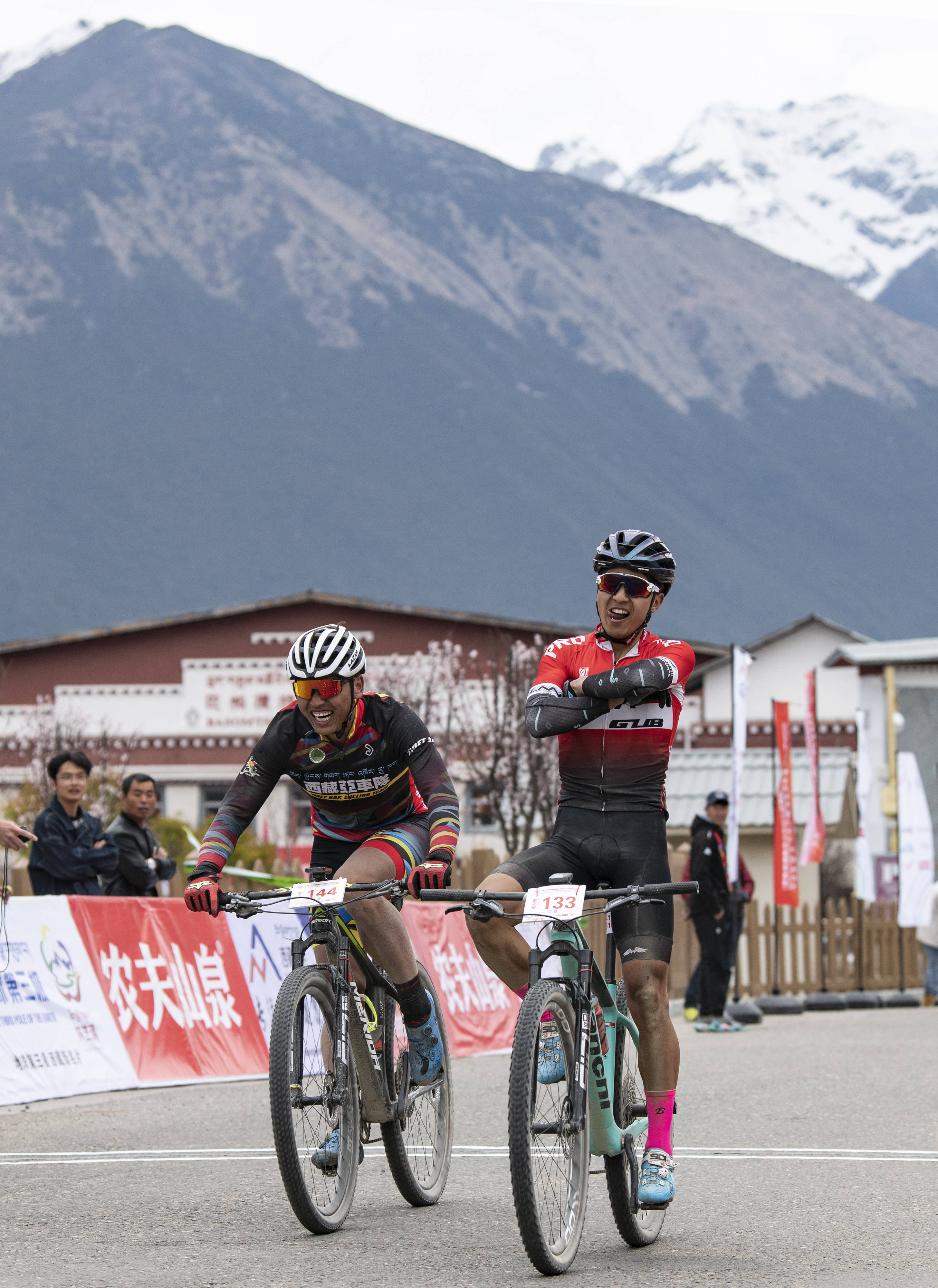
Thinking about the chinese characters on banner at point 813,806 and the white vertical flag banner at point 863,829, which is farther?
the white vertical flag banner at point 863,829

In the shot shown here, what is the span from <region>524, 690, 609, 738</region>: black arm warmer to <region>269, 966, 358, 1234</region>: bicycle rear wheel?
1158 mm

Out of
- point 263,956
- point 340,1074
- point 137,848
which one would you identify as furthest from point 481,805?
point 340,1074

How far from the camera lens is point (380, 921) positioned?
7188 millimetres

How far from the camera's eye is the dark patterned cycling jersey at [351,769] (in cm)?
718

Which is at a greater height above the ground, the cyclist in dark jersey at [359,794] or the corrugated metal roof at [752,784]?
the corrugated metal roof at [752,784]

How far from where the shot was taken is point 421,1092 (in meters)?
7.43

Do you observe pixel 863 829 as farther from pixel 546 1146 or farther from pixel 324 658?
pixel 546 1146

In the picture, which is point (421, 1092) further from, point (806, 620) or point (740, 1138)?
point (806, 620)

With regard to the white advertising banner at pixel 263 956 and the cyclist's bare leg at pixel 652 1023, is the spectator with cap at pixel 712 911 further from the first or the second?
the cyclist's bare leg at pixel 652 1023

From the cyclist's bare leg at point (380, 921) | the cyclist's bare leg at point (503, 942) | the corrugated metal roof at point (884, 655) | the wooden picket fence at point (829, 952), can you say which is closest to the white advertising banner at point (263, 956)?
the cyclist's bare leg at point (380, 921)

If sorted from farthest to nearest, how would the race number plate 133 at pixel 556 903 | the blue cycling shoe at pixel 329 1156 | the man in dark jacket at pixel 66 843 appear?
the man in dark jacket at pixel 66 843
the blue cycling shoe at pixel 329 1156
the race number plate 133 at pixel 556 903

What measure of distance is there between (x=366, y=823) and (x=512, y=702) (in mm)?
34436

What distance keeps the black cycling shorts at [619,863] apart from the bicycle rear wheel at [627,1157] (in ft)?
0.61

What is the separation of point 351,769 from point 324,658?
537 millimetres
